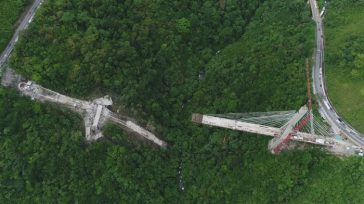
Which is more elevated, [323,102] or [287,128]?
[323,102]

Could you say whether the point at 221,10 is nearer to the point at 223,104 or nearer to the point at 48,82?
the point at 223,104

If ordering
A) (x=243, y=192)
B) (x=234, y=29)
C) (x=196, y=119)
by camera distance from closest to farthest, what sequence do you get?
(x=243, y=192)
(x=196, y=119)
(x=234, y=29)

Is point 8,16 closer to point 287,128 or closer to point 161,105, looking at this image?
point 161,105

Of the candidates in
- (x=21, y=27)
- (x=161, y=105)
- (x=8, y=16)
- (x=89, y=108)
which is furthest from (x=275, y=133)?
(x=8, y=16)

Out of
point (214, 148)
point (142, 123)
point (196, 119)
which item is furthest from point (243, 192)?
point (142, 123)

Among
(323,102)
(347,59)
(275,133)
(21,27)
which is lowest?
(275,133)

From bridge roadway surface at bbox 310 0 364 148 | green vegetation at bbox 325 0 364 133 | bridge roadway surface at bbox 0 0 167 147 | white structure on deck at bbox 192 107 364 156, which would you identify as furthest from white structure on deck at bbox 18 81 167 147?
green vegetation at bbox 325 0 364 133
